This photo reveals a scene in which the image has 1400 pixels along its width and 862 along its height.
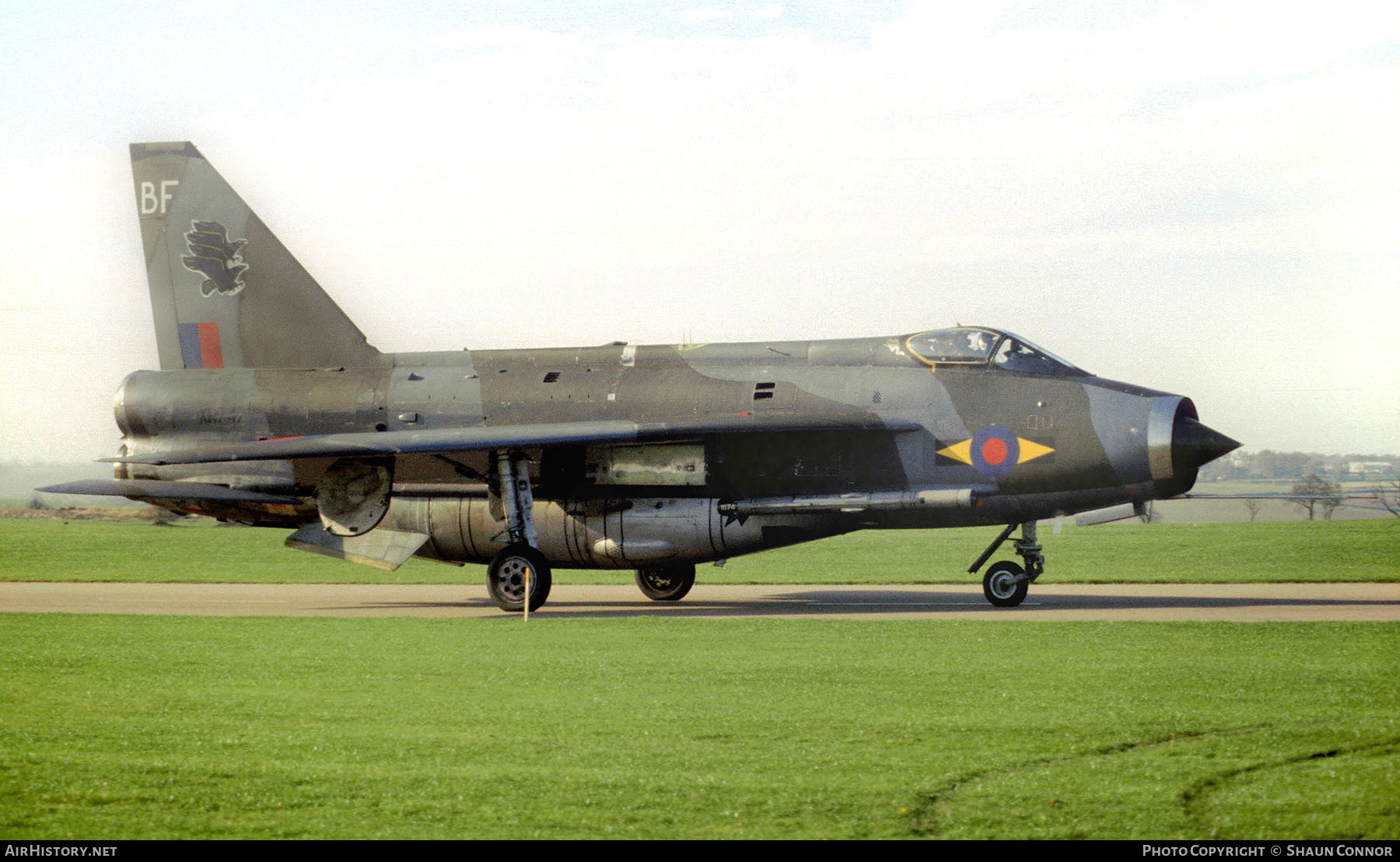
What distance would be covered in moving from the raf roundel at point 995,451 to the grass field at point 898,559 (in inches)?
228

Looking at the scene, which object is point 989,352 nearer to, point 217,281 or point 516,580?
point 516,580

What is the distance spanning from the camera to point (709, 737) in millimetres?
8891

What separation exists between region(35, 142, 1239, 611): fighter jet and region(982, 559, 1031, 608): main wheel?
0.04 meters

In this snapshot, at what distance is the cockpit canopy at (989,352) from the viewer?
1972cm

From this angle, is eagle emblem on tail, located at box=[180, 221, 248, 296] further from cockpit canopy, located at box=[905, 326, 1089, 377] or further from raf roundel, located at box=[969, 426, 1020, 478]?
raf roundel, located at box=[969, 426, 1020, 478]

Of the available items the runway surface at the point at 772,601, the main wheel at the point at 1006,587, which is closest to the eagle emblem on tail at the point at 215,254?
the runway surface at the point at 772,601

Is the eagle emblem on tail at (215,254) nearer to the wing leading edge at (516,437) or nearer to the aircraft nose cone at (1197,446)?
the wing leading edge at (516,437)

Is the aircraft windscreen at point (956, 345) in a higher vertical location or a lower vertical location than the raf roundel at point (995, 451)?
higher

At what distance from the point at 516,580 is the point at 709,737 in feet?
36.6

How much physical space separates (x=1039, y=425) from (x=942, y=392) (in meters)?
1.51

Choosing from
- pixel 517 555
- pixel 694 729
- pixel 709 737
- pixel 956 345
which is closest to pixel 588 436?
pixel 517 555

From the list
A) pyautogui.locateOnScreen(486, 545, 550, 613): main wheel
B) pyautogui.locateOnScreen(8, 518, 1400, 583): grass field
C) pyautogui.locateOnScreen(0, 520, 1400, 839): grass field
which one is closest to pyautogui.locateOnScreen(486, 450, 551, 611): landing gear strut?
pyautogui.locateOnScreen(486, 545, 550, 613): main wheel

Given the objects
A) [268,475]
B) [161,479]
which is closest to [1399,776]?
[268,475]
